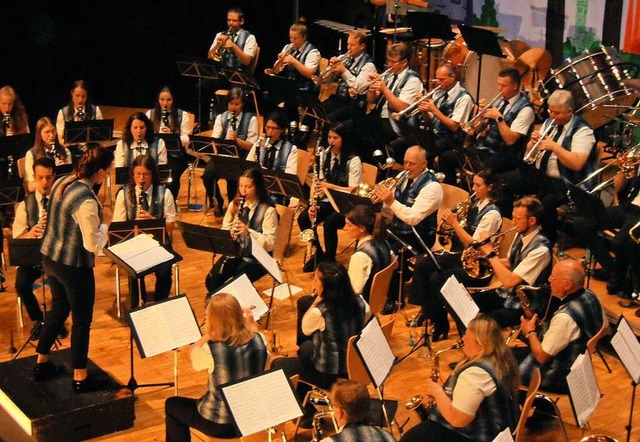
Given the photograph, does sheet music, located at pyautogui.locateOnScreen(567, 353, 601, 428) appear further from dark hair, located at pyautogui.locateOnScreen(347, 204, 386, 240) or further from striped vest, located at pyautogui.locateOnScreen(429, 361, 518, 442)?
dark hair, located at pyautogui.locateOnScreen(347, 204, 386, 240)

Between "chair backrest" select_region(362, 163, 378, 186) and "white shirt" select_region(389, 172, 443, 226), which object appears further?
"chair backrest" select_region(362, 163, 378, 186)

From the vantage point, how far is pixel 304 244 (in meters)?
9.72

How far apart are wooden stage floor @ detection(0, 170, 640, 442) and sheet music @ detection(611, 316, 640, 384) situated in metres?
0.91

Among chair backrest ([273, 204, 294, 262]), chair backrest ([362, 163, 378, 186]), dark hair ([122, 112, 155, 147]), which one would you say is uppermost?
dark hair ([122, 112, 155, 147])

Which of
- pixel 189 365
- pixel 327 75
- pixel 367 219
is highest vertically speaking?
pixel 327 75

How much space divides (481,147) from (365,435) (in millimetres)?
4875

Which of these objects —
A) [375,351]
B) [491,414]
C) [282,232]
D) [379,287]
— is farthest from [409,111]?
[491,414]

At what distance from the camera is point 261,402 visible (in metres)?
5.02

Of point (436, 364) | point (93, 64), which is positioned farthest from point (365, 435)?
point (93, 64)

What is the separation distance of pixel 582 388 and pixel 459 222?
264cm

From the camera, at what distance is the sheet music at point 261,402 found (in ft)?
16.3

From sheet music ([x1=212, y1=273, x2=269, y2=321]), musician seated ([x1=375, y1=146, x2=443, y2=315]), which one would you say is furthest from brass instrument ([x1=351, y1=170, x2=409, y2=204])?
sheet music ([x1=212, y1=273, x2=269, y2=321])

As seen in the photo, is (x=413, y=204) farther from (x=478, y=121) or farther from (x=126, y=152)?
(x=126, y=152)

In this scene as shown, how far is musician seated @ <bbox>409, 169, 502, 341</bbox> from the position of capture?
760cm
